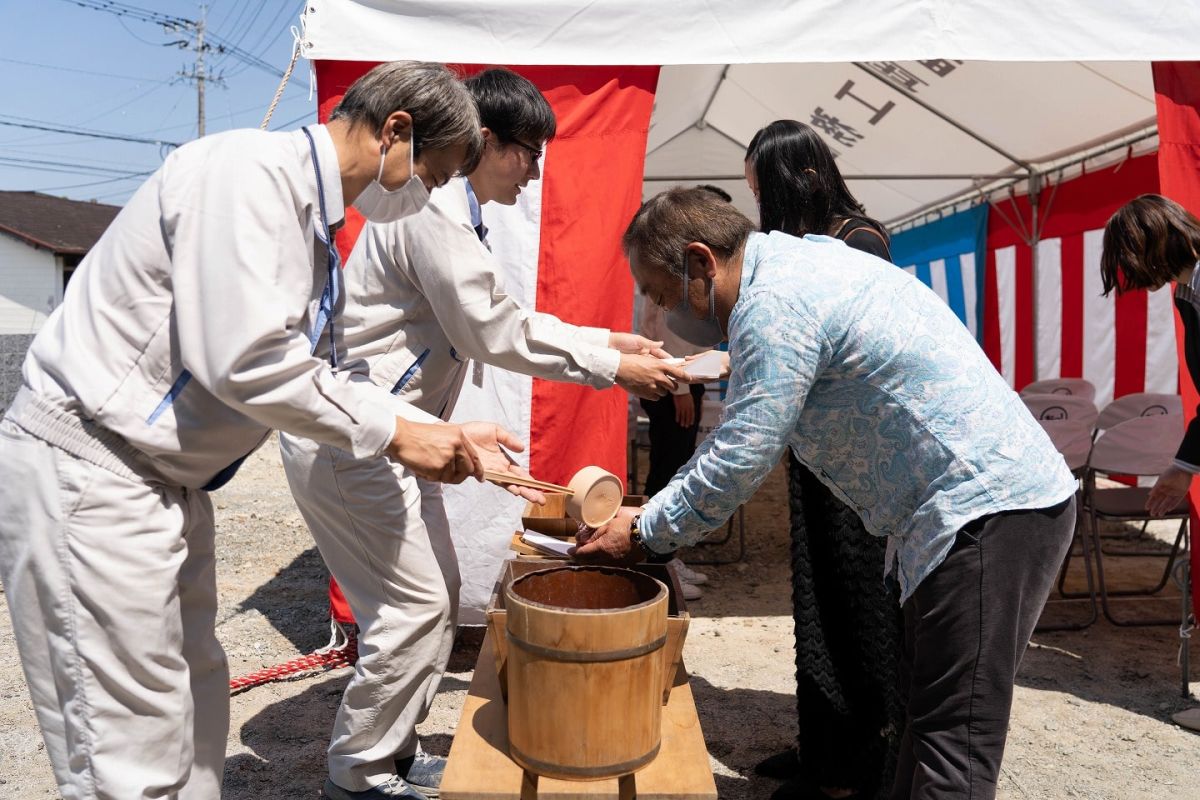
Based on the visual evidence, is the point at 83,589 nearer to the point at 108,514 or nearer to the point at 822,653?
the point at 108,514

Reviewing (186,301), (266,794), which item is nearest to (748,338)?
(186,301)

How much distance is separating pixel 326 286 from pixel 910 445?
3.62 feet

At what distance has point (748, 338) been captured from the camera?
5.11 feet

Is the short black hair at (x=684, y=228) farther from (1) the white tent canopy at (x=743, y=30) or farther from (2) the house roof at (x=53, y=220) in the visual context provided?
(2) the house roof at (x=53, y=220)

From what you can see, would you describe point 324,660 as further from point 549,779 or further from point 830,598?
point 549,779

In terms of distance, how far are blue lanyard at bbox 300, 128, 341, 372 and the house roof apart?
1000 inches

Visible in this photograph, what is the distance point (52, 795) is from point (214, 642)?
1.25 metres

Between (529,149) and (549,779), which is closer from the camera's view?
(549,779)

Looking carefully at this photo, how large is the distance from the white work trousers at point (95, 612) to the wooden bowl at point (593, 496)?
2.57ft

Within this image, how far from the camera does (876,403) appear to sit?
1.59m

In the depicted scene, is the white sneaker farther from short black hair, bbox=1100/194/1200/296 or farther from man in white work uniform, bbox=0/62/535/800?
man in white work uniform, bbox=0/62/535/800

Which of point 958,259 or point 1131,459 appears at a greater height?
point 958,259

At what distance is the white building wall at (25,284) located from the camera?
25.0 m

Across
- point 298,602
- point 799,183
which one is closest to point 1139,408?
point 799,183
